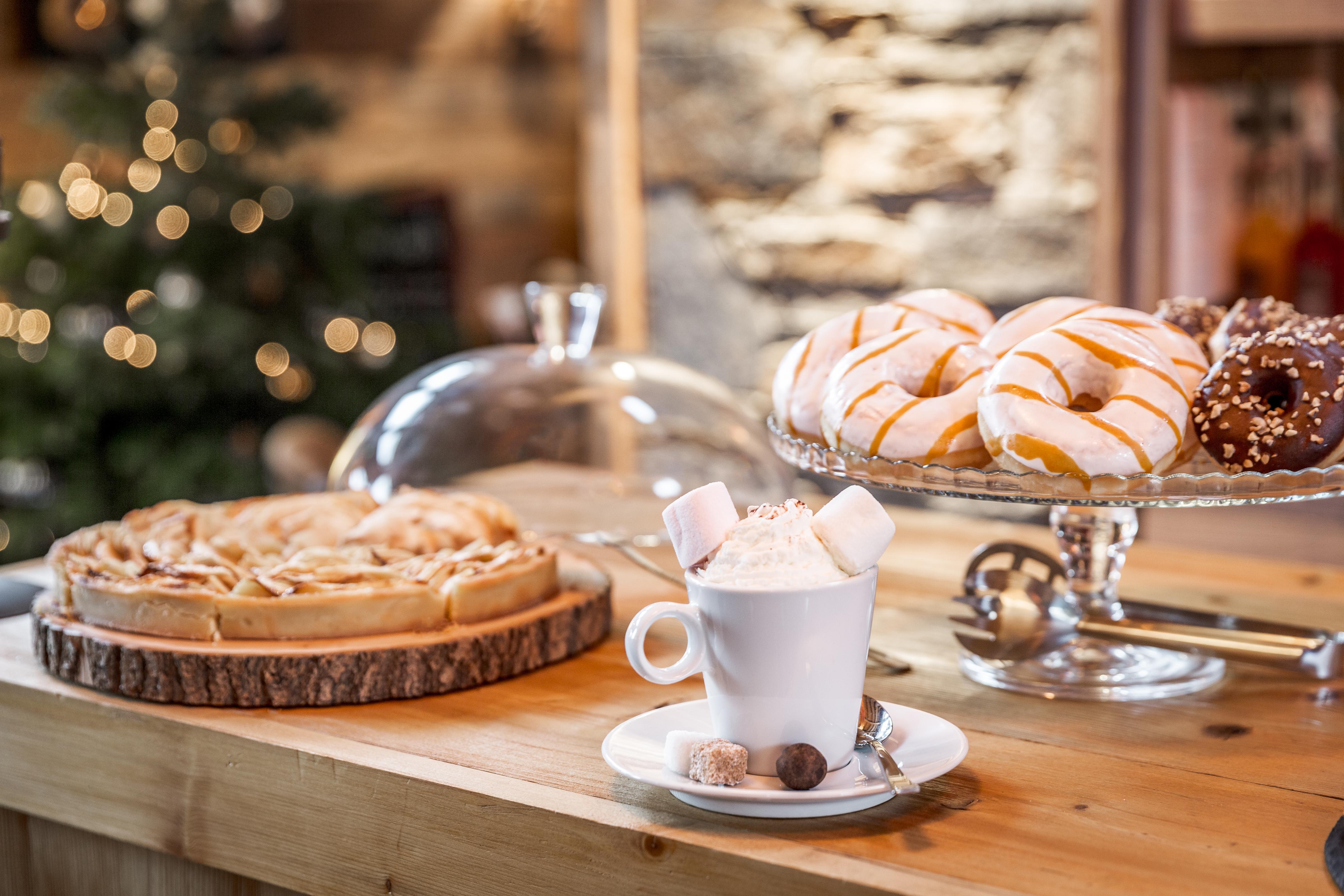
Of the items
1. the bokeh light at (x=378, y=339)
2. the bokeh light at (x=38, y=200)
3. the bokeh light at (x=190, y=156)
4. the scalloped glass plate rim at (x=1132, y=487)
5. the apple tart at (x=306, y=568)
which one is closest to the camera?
the scalloped glass plate rim at (x=1132, y=487)

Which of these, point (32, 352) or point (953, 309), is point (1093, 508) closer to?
point (953, 309)

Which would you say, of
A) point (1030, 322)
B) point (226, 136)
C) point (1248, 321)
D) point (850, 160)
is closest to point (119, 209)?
point (226, 136)

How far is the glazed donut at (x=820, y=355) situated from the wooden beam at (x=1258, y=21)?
137cm

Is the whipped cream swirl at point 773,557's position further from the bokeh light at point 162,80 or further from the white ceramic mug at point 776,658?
the bokeh light at point 162,80

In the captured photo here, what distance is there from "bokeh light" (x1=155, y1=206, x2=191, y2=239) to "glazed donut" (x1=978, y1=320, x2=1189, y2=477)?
Result: 2387 millimetres

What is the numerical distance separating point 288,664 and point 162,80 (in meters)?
2.32

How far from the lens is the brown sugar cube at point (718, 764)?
26.0 inches

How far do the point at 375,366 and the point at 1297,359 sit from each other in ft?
8.17

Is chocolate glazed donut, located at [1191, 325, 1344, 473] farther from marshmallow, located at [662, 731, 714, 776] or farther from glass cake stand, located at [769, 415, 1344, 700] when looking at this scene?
marshmallow, located at [662, 731, 714, 776]

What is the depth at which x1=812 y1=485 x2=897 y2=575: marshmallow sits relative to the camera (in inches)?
26.1

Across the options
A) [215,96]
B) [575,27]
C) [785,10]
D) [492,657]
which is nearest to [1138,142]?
[785,10]

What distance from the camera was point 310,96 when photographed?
2.89 meters

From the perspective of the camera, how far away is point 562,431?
1.32 m

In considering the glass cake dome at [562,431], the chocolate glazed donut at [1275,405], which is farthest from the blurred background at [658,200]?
the chocolate glazed donut at [1275,405]
